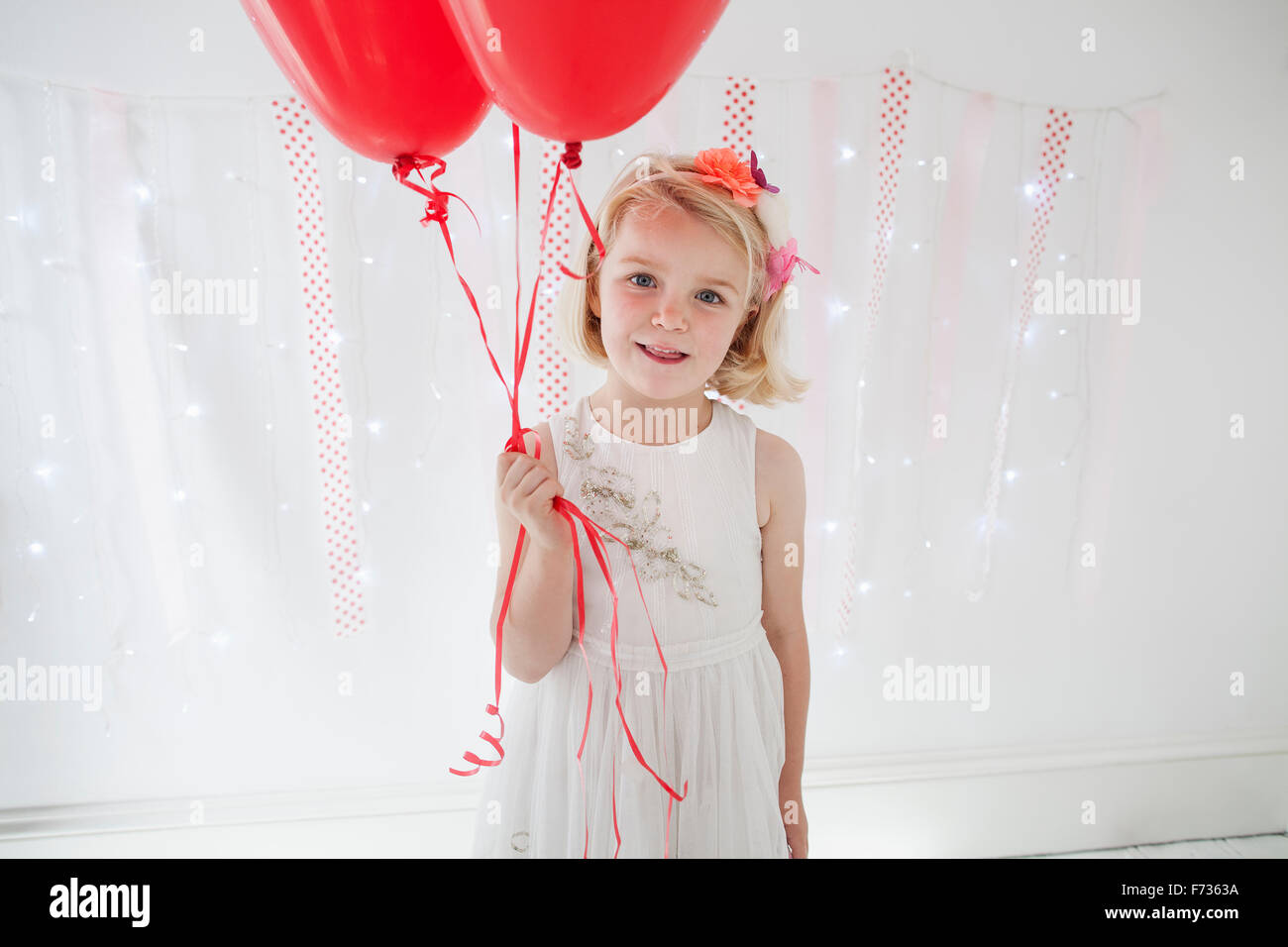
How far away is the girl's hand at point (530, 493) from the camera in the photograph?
91 centimetres

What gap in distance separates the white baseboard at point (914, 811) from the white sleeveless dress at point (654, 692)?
2.33 feet

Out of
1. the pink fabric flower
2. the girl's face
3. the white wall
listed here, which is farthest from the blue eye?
the white wall

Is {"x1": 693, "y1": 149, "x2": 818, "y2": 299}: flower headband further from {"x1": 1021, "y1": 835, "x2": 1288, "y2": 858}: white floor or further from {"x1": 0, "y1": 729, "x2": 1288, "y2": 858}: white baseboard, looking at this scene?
{"x1": 1021, "y1": 835, "x2": 1288, "y2": 858}: white floor

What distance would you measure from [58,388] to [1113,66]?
2.38 metres

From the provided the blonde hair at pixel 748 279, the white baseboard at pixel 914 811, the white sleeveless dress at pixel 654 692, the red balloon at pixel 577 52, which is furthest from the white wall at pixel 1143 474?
the red balloon at pixel 577 52

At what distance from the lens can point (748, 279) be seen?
1.00 m

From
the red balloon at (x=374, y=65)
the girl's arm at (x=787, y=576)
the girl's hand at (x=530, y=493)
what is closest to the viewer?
the red balloon at (x=374, y=65)

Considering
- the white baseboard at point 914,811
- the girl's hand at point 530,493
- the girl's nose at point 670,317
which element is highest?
the girl's nose at point 670,317

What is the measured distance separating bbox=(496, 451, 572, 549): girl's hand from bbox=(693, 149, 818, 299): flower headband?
442mm

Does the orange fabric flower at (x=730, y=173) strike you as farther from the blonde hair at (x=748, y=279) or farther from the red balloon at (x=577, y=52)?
the red balloon at (x=577, y=52)

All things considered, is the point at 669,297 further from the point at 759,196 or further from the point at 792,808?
the point at 792,808

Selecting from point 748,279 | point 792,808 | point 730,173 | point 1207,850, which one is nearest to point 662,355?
point 748,279

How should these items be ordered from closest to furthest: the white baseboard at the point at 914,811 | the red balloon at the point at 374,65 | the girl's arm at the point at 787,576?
the red balloon at the point at 374,65
the girl's arm at the point at 787,576
the white baseboard at the point at 914,811

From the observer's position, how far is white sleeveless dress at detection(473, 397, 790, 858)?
1.02 metres
